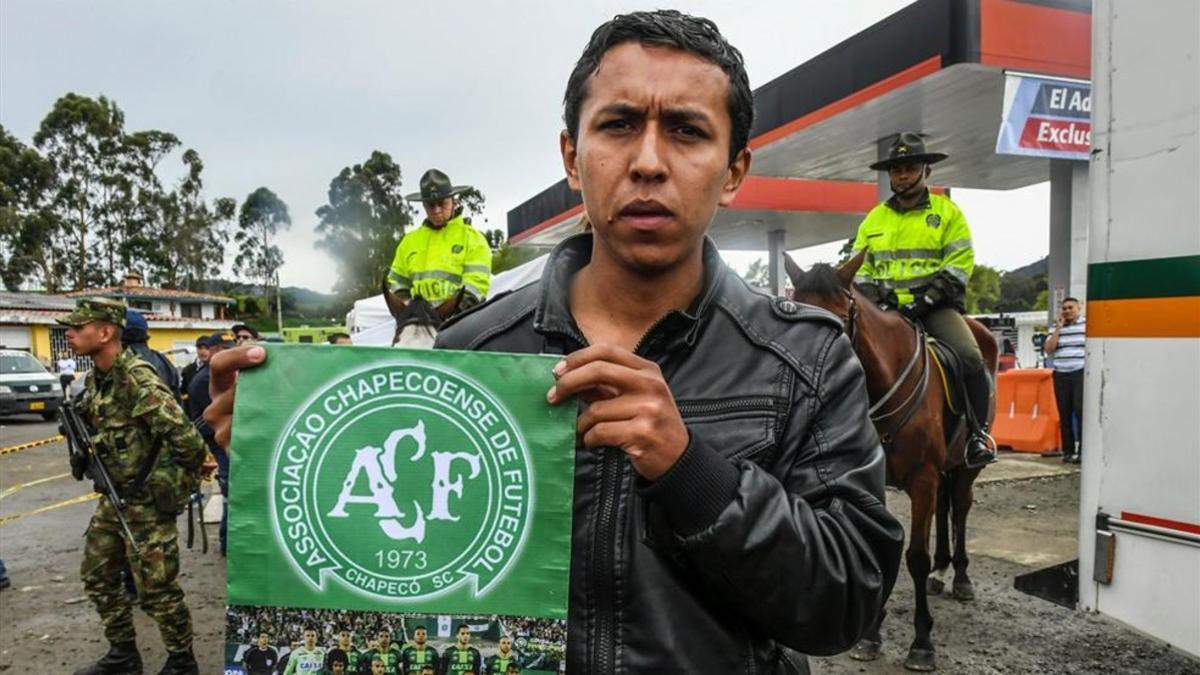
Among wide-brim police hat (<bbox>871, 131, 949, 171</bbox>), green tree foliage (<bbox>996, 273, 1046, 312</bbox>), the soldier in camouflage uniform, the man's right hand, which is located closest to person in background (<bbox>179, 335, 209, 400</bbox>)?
the soldier in camouflage uniform

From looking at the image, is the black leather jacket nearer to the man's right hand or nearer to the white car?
the man's right hand

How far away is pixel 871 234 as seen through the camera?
18.1 ft

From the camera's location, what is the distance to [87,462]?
4.64m

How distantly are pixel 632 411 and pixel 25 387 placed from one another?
2179 cm

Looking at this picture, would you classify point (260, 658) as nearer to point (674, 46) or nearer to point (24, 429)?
point (674, 46)

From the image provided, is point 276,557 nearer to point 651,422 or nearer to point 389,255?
point 651,422

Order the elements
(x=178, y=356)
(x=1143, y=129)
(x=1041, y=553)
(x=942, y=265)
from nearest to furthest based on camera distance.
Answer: (x=1143, y=129)
(x=942, y=265)
(x=1041, y=553)
(x=178, y=356)

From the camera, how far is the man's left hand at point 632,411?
3.28ft

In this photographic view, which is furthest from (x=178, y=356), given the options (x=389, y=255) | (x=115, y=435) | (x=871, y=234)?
(x=871, y=234)

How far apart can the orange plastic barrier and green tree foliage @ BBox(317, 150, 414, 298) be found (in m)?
44.9

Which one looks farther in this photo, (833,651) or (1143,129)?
(1143,129)

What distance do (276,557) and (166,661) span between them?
437 centimetres

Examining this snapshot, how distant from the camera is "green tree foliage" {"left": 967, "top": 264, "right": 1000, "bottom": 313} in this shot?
180 feet

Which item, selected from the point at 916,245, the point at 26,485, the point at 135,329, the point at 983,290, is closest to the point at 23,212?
the point at 26,485
